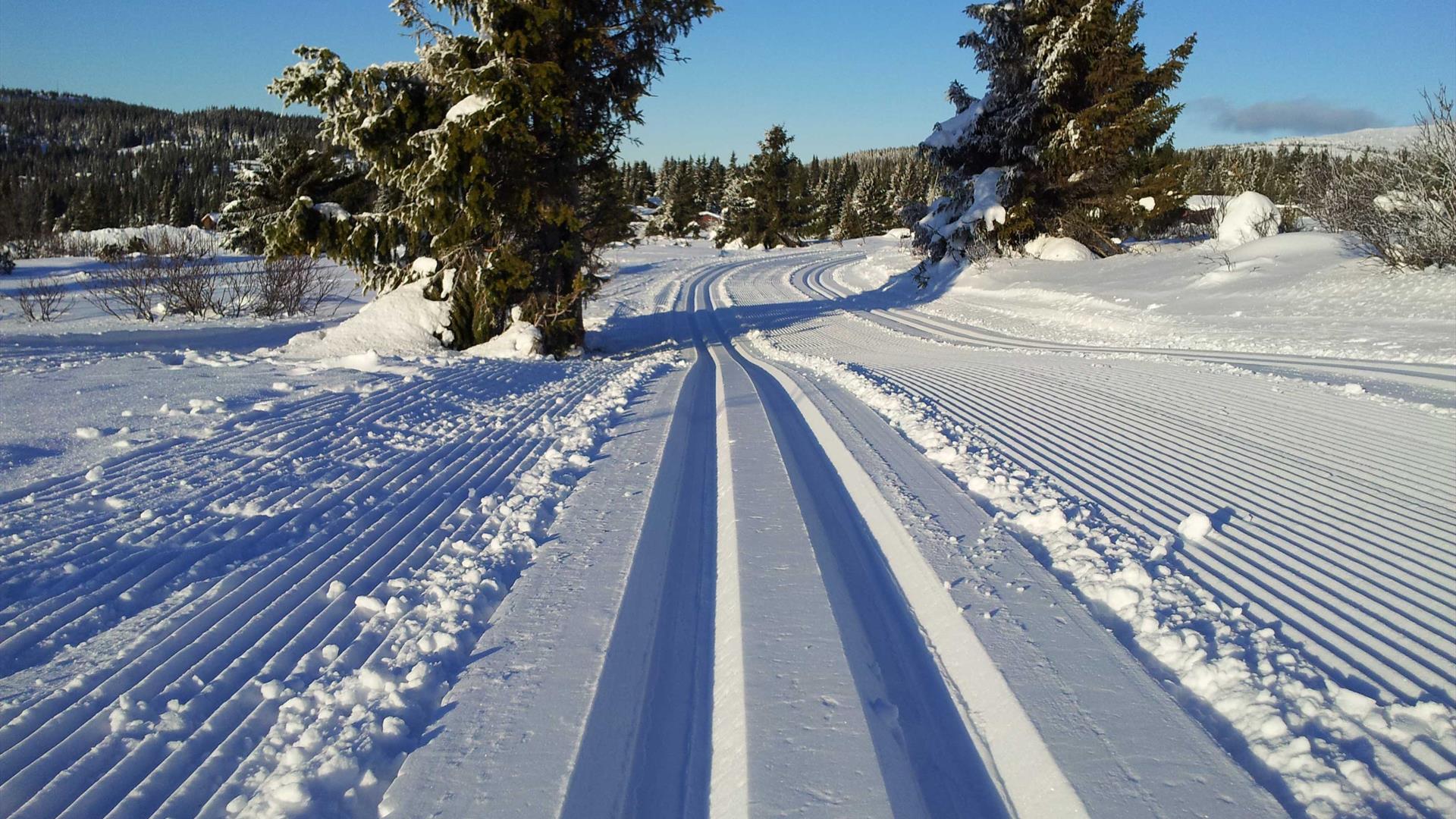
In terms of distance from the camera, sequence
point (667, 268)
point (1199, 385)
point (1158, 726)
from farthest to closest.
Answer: point (667, 268)
point (1199, 385)
point (1158, 726)

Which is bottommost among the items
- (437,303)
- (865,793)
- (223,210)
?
(865,793)

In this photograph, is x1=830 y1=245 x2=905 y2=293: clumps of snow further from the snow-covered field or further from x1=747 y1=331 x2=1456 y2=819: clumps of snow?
x1=747 y1=331 x2=1456 y2=819: clumps of snow

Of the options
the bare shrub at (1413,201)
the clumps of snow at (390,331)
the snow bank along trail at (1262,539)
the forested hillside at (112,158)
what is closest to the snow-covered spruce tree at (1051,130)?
the bare shrub at (1413,201)

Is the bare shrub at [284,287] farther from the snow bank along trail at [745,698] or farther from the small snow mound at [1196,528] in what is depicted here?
the small snow mound at [1196,528]

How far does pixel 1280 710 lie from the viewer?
2.71m

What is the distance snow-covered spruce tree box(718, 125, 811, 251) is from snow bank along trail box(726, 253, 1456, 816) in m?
50.6

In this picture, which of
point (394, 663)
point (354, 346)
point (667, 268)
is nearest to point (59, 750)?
point (394, 663)

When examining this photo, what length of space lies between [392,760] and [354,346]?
11398 mm

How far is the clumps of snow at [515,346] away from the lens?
12930 millimetres

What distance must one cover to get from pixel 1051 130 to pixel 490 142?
1922cm

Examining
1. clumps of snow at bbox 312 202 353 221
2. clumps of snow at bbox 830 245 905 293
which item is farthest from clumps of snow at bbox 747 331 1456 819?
clumps of snow at bbox 830 245 905 293

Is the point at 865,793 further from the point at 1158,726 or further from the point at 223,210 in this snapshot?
the point at 223,210

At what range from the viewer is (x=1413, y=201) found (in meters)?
14.4

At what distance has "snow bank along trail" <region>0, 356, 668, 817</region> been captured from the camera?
2.46m
